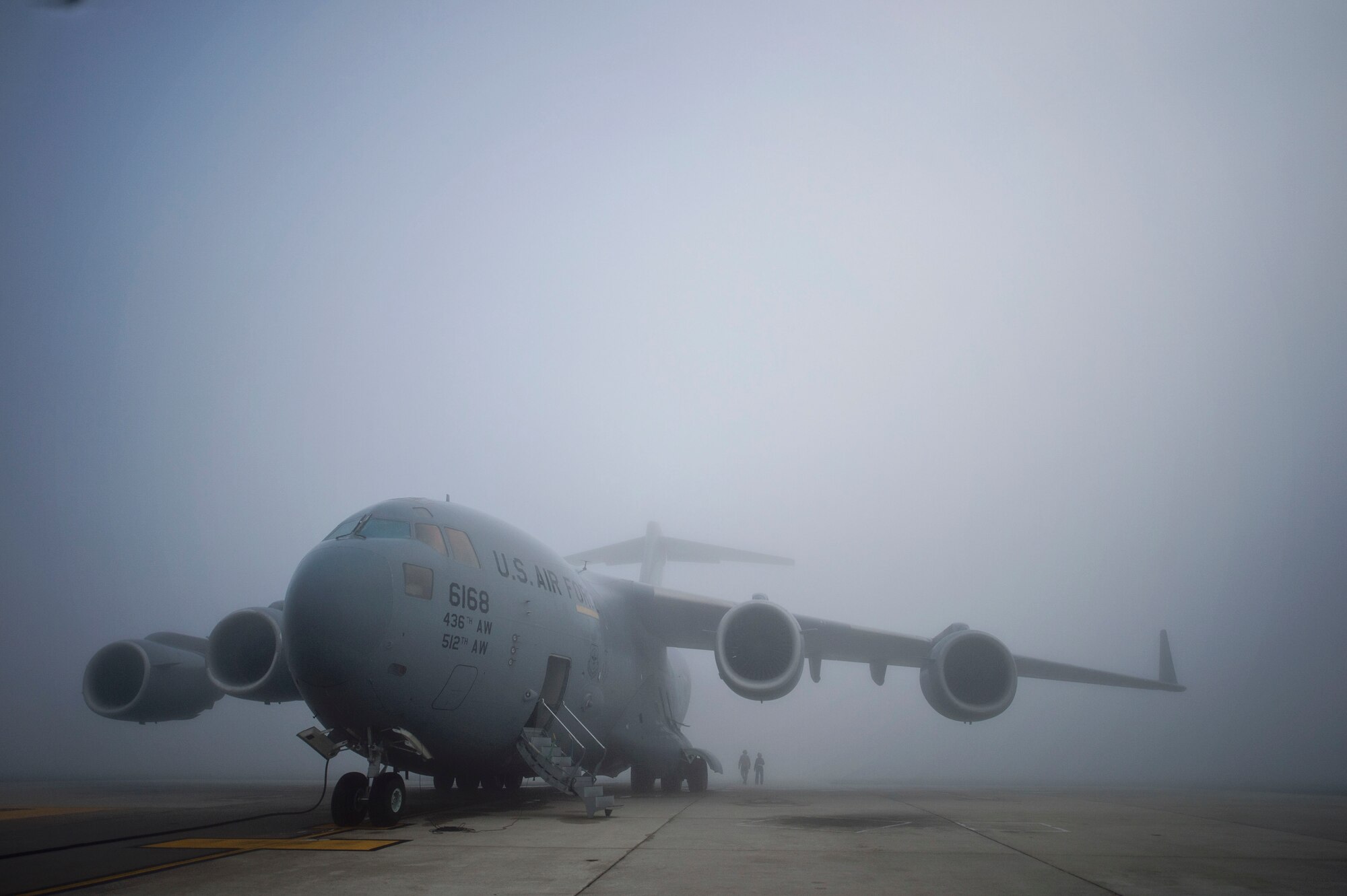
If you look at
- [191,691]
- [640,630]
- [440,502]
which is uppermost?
[440,502]

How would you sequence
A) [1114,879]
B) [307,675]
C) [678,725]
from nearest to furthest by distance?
[1114,879] < [307,675] < [678,725]

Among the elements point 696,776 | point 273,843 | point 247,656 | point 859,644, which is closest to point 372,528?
point 273,843

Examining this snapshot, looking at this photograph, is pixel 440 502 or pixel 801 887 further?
pixel 440 502

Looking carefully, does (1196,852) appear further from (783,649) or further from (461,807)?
(461,807)

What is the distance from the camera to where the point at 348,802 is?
808 centimetres

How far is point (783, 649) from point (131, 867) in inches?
368

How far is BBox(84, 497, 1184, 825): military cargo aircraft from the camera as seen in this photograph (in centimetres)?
814

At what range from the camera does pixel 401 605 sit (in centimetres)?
830

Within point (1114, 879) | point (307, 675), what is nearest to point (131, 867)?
point (307, 675)

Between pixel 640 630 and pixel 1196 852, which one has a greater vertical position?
pixel 640 630

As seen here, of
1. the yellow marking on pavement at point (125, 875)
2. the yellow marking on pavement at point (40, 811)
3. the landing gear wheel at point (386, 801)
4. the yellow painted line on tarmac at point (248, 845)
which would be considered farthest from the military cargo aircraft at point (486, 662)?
the yellow marking on pavement at point (40, 811)

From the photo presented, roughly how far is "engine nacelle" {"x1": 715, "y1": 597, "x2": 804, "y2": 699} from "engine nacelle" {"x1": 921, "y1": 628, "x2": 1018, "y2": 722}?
130 inches

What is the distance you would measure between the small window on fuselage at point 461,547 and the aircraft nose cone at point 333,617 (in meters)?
1.25

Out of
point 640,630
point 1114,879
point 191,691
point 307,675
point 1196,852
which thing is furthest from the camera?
point 640,630
